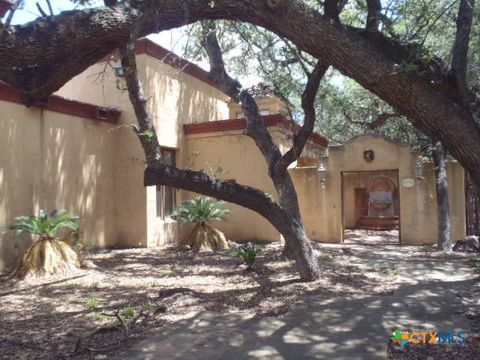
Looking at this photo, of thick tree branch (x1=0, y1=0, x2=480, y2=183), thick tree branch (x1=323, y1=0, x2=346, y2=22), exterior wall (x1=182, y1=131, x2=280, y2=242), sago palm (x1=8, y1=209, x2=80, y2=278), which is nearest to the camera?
thick tree branch (x1=0, y1=0, x2=480, y2=183)

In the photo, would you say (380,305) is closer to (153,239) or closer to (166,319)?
(166,319)

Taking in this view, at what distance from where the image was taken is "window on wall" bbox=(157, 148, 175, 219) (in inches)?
525

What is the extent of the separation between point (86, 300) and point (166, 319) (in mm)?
1785

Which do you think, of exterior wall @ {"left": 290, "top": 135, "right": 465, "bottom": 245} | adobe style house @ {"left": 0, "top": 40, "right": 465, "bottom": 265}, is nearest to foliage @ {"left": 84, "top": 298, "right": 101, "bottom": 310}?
adobe style house @ {"left": 0, "top": 40, "right": 465, "bottom": 265}

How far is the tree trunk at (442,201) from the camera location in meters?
11.4

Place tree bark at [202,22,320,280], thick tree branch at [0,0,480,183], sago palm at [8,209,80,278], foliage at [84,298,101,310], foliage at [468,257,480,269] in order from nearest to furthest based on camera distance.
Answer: thick tree branch at [0,0,480,183] → foliage at [84,298,101,310] → tree bark at [202,22,320,280] → sago palm at [8,209,80,278] → foliage at [468,257,480,269]

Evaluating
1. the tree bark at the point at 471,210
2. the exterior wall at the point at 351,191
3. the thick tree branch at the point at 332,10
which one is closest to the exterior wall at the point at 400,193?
the tree bark at the point at 471,210

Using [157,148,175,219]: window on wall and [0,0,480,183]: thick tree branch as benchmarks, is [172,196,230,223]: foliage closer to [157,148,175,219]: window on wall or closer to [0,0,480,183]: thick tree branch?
[157,148,175,219]: window on wall

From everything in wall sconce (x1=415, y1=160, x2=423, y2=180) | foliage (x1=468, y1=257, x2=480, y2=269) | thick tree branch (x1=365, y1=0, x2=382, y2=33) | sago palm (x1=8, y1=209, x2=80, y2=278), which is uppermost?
thick tree branch (x1=365, y1=0, x2=382, y2=33)

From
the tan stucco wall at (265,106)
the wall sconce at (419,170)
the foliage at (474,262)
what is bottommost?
the foliage at (474,262)

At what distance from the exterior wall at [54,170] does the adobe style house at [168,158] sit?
0.03m

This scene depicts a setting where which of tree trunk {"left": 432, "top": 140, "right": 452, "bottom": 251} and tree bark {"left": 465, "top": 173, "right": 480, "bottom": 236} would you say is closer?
tree trunk {"left": 432, "top": 140, "right": 452, "bottom": 251}

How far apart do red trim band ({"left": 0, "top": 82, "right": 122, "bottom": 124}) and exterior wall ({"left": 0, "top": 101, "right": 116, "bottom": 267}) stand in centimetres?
13

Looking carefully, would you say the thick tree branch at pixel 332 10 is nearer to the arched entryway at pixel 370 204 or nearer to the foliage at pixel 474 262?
the foliage at pixel 474 262
